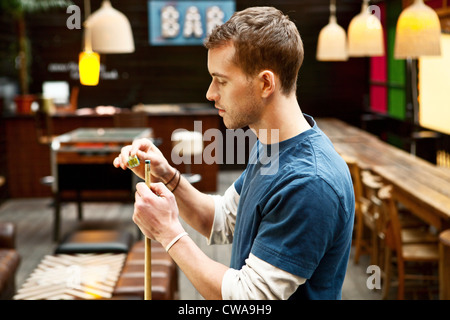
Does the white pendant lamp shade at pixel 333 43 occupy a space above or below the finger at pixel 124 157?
above

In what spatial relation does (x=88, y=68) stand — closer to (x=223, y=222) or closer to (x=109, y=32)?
(x=109, y=32)

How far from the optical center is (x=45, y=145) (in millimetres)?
7508

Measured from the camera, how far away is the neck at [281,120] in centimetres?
132

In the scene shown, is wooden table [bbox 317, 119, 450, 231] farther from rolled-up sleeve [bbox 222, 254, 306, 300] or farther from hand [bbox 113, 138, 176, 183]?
rolled-up sleeve [bbox 222, 254, 306, 300]

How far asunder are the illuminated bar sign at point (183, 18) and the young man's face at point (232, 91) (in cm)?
774

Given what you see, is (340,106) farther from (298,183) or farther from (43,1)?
(298,183)

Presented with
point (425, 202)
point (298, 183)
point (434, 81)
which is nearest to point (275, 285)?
point (298, 183)

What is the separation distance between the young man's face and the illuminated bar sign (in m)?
7.74

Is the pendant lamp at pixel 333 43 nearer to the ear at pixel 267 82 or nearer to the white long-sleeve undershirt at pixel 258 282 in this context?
the ear at pixel 267 82

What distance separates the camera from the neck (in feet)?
4.32

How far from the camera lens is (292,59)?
1.28 metres

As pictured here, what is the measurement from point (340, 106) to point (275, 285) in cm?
913

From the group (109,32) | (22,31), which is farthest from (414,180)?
(22,31)

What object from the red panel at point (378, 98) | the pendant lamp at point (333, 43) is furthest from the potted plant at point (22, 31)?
the red panel at point (378, 98)
